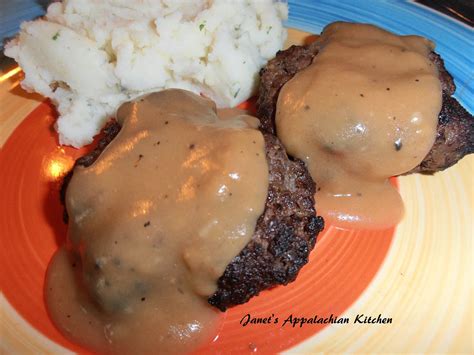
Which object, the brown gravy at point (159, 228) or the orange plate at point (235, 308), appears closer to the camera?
the brown gravy at point (159, 228)

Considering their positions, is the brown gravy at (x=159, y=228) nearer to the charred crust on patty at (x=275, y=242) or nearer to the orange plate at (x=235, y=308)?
the charred crust on patty at (x=275, y=242)

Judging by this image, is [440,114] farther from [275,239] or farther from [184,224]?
[184,224]

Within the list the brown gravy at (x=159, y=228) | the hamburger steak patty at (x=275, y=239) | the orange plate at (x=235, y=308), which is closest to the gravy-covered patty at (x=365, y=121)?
the orange plate at (x=235, y=308)

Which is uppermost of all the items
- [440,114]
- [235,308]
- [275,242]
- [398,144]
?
[440,114]

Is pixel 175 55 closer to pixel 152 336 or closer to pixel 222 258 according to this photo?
pixel 222 258

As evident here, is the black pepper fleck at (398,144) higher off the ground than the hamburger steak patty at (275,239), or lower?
higher

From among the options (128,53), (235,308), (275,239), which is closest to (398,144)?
(275,239)

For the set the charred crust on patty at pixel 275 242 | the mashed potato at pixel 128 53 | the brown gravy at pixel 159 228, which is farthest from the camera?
the mashed potato at pixel 128 53
